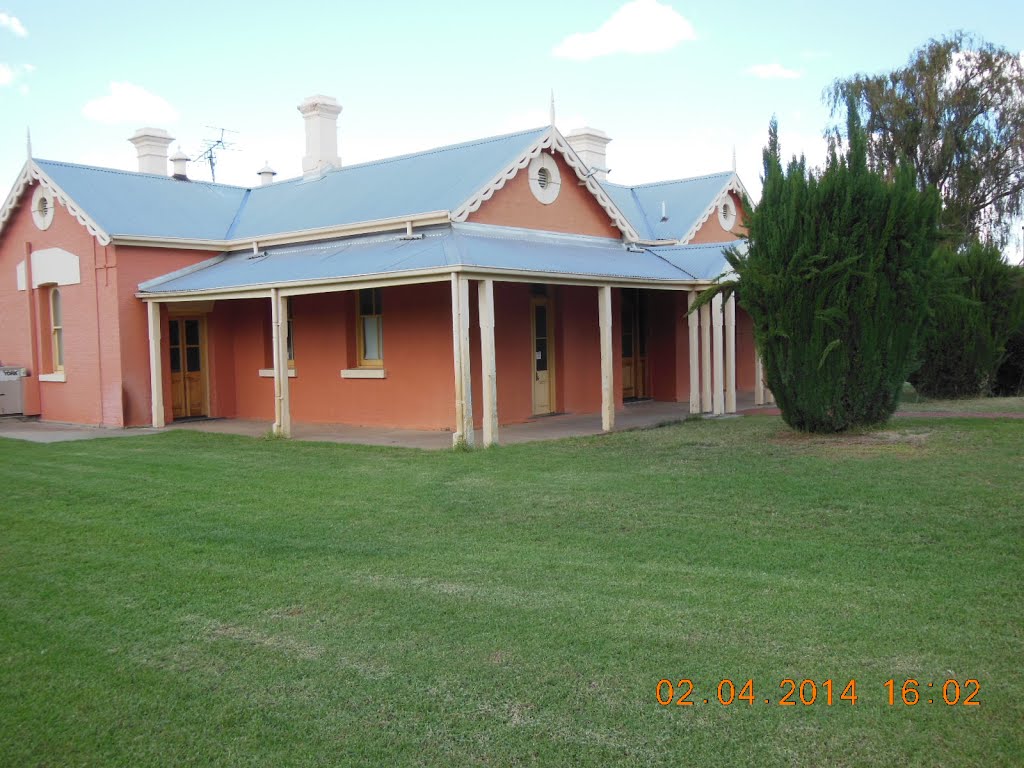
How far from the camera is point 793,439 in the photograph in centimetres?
1212

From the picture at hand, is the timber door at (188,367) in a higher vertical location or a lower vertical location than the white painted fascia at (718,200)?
lower

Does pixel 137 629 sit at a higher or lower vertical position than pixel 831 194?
lower

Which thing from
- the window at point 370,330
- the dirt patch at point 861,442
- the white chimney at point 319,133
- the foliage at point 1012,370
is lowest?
the dirt patch at point 861,442

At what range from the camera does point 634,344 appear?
19688mm

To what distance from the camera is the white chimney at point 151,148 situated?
69.2 feet

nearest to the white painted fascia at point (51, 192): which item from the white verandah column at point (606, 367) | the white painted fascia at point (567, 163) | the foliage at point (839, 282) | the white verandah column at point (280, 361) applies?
the white verandah column at point (280, 361)

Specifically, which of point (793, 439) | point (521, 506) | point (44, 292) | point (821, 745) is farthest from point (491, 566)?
point (44, 292)

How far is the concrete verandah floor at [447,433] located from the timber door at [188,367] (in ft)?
1.98

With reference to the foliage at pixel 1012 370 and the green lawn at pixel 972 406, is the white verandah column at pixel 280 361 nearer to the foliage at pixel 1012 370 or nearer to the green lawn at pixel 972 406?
the green lawn at pixel 972 406

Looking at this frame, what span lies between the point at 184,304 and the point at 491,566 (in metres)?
13.0

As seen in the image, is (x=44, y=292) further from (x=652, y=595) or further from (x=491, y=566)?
(x=652, y=595)

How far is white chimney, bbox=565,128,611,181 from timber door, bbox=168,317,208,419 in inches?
402

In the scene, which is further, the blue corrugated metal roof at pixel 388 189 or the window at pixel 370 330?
the window at pixel 370 330

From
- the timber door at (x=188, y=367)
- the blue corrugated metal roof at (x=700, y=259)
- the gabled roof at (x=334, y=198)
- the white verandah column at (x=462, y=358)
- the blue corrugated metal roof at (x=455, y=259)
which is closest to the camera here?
the white verandah column at (x=462, y=358)
